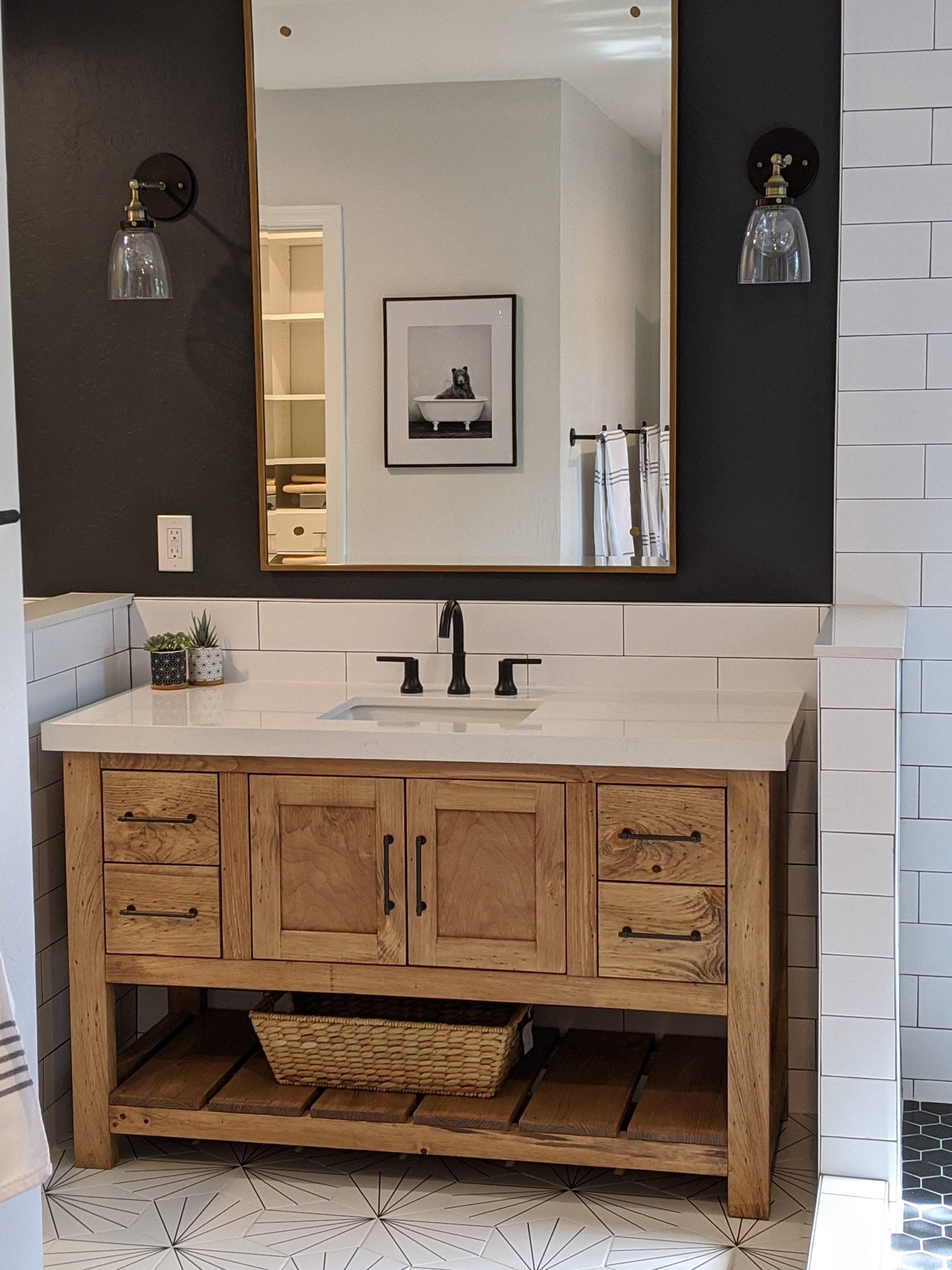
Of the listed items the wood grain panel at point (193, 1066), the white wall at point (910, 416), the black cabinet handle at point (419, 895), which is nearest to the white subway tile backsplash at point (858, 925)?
the white wall at point (910, 416)

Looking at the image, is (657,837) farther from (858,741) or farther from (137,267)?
(137,267)

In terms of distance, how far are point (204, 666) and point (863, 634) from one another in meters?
1.43

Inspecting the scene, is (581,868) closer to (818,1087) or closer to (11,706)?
(818,1087)

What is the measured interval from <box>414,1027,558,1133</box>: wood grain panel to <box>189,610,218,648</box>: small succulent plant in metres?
→ 1.11

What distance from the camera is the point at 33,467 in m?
3.31

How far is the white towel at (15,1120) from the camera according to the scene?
1.37 metres

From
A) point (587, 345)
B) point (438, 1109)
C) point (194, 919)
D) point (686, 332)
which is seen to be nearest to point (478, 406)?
point (587, 345)

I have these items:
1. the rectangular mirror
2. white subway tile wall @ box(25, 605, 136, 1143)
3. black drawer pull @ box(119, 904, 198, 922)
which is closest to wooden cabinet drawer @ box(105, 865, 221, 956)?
black drawer pull @ box(119, 904, 198, 922)

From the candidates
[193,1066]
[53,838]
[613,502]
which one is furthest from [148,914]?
[613,502]

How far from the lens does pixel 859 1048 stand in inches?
96.2

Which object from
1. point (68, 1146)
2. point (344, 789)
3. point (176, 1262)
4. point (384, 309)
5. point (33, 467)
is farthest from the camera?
point (33, 467)

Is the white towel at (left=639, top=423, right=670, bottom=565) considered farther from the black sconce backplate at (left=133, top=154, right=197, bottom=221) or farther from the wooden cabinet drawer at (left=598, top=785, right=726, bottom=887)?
the black sconce backplate at (left=133, top=154, right=197, bottom=221)

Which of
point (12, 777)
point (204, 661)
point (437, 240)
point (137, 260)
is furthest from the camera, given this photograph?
point (204, 661)

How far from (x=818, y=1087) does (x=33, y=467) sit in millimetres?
2165
